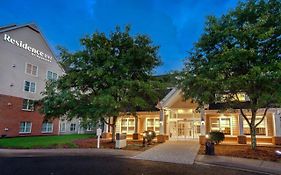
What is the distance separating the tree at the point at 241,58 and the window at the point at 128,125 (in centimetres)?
1304

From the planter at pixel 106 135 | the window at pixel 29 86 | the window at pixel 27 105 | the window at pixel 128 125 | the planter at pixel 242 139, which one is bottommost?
the planter at pixel 106 135

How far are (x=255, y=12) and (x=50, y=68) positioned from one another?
1106 inches

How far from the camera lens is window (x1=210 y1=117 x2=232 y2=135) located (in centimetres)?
2245

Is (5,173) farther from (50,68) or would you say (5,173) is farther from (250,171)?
(50,68)

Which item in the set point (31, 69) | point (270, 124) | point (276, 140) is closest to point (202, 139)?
point (276, 140)

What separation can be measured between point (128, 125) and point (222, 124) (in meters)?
11.6

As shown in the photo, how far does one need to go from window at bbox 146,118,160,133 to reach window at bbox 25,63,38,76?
56.4 ft

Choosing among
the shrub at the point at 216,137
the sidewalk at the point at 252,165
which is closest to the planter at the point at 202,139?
the shrub at the point at 216,137

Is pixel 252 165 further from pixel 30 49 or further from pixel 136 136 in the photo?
pixel 30 49

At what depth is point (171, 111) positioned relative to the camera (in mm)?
25234

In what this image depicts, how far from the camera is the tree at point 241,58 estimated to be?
41.6ft

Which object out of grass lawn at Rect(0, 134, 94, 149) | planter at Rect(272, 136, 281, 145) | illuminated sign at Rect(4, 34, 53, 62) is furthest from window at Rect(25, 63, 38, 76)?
planter at Rect(272, 136, 281, 145)

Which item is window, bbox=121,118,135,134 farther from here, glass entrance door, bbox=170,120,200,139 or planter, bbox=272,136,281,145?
planter, bbox=272,136,281,145

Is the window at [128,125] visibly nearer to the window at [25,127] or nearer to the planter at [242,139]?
the planter at [242,139]
